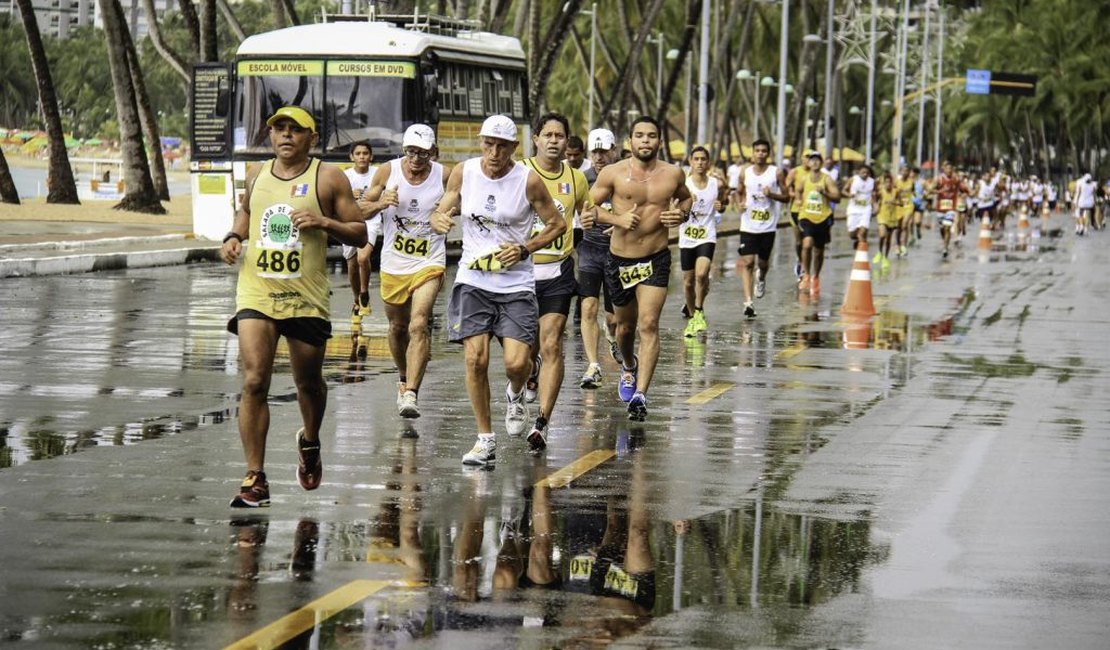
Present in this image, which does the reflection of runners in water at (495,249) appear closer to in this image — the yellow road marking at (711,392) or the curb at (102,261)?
the yellow road marking at (711,392)

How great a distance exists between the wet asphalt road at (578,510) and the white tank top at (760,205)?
5.66 metres

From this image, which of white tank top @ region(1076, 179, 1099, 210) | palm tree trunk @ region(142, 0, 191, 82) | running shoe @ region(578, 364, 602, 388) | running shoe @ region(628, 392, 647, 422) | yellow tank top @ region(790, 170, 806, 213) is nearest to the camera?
running shoe @ region(628, 392, 647, 422)

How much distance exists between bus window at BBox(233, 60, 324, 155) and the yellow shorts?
19246 mm

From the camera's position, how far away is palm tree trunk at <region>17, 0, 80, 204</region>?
42.3m

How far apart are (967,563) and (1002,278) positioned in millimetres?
24700

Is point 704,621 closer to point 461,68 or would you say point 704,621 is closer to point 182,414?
point 182,414

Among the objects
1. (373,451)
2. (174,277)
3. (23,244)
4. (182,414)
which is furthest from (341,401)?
(23,244)

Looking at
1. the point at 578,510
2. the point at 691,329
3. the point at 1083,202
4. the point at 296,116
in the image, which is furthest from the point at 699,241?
the point at 1083,202

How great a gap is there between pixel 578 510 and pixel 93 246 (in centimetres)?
2274

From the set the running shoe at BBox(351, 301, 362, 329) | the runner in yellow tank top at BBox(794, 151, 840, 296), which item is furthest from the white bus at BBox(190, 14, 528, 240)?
the running shoe at BBox(351, 301, 362, 329)

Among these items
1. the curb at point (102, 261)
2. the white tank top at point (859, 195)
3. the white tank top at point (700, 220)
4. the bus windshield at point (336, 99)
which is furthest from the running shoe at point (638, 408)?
the white tank top at point (859, 195)

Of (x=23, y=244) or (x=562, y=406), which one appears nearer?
(x=562, y=406)

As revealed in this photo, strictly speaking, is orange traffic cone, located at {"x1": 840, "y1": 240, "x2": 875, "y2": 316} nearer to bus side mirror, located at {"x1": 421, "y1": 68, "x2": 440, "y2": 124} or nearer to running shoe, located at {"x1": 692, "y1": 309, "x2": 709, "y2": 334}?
running shoe, located at {"x1": 692, "y1": 309, "x2": 709, "y2": 334}

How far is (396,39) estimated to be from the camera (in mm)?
32312
